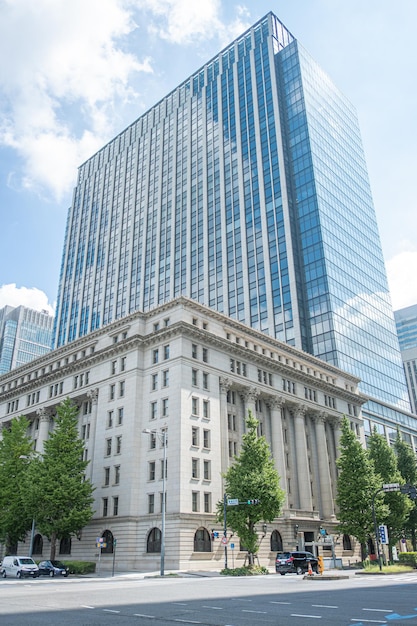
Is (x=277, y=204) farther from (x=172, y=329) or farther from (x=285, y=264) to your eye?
(x=172, y=329)

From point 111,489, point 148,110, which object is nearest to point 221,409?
point 111,489

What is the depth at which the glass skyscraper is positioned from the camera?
311 ft

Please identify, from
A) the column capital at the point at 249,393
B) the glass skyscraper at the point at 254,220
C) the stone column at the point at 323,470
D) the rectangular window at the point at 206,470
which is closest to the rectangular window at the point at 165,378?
the rectangular window at the point at 206,470

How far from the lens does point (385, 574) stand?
128 ft

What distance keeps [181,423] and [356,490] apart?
2041 centimetres

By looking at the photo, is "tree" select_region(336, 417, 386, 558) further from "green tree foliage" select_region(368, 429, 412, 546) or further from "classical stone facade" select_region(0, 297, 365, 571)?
"classical stone facade" select_region(0, 297, 365, 571)

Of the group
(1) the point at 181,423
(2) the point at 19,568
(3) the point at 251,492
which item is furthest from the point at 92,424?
(3) the point at 251,492

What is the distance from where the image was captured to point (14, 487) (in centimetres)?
5659

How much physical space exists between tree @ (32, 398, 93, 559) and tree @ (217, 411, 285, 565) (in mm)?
14461

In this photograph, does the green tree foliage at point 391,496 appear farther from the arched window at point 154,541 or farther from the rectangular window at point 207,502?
the arched window at point 154,541

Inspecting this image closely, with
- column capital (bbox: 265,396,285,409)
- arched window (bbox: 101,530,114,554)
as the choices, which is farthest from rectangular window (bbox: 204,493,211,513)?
column capital (bbox: 265,396,285,409)

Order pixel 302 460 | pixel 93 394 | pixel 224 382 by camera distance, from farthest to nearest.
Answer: pixel 302 460
pixel 93 394
pixel 224 382

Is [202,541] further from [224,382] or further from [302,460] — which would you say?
[302,460]

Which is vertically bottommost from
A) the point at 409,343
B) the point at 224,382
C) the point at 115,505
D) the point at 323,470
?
the point at 115,505
